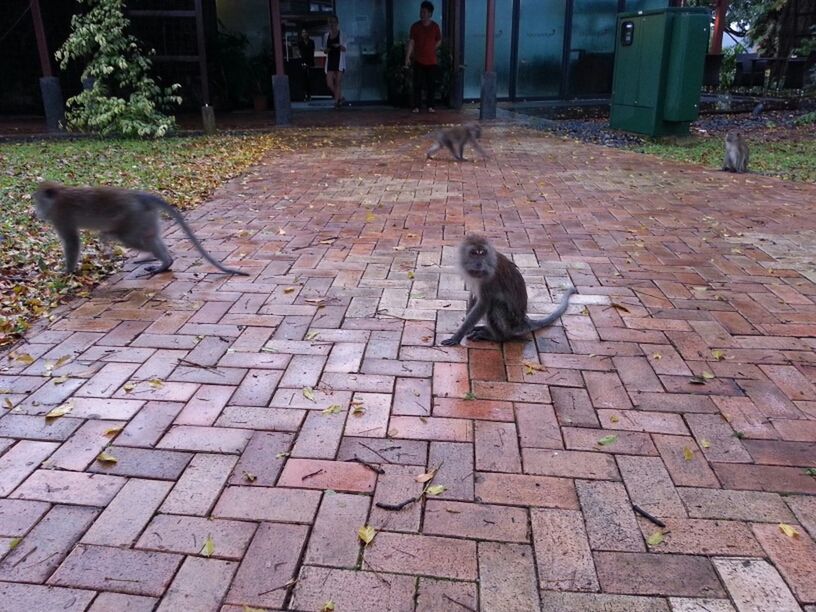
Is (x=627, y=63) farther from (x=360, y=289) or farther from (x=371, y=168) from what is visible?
(x=360, y=289)

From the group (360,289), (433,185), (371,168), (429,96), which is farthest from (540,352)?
(429,96)

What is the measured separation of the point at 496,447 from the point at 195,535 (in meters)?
1.20

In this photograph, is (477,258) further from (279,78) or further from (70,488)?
(279,78)

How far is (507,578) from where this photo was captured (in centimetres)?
214

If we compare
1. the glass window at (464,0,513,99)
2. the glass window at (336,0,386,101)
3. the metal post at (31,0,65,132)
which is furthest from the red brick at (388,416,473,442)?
the glass window at (336,0,386,101)

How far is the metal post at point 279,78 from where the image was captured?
12.1 meters

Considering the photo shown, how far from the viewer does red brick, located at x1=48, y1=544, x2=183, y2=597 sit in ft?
6.91

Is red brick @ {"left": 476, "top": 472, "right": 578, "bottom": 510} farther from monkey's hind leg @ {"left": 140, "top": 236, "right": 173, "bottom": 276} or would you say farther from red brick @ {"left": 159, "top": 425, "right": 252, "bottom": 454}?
monkey's hind leg @ {"left": 140, "top": 236, "right": 173, "bottom": 276}

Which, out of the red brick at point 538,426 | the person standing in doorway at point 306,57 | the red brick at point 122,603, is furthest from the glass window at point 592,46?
the red brick at point 122,603

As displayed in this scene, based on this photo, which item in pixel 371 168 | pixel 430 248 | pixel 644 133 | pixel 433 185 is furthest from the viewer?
pixel 644 133

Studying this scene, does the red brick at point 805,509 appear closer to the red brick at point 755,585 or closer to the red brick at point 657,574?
the red brick at point 755,585

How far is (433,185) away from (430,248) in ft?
8.84

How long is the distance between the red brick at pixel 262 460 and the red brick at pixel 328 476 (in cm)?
5

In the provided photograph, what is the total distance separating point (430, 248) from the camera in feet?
17.8
